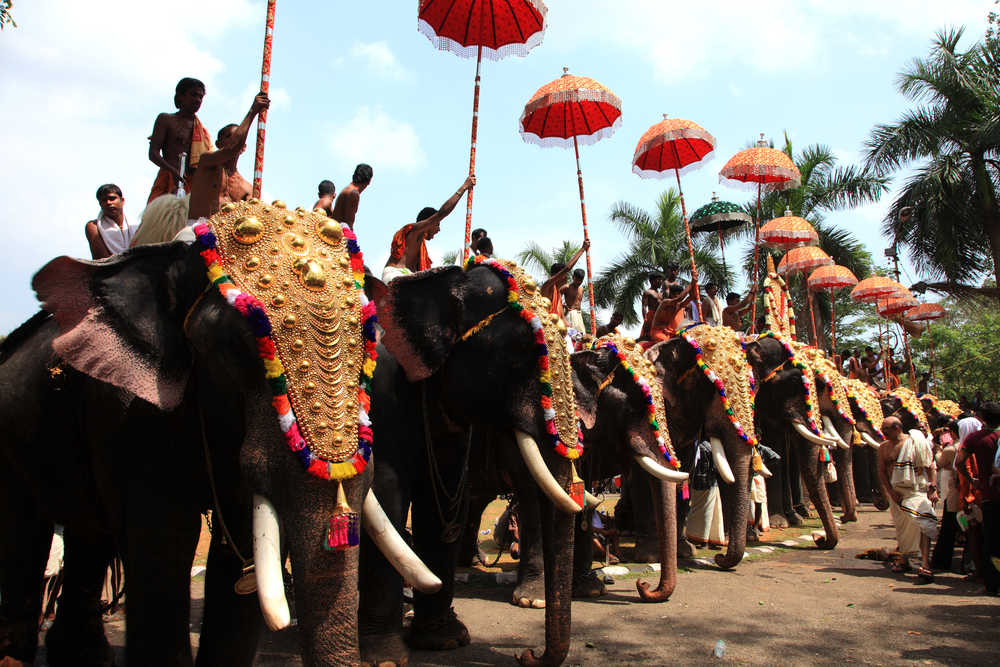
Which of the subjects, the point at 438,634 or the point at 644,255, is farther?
the point at 644,255

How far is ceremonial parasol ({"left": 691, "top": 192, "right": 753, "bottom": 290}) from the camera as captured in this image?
1605cm

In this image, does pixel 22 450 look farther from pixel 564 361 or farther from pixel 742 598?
pixel 742 598

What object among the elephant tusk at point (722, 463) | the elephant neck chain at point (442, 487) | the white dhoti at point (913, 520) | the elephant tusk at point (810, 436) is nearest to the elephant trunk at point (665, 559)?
the elephant tusk at point (722, 463)

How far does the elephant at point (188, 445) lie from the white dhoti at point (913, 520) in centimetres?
847

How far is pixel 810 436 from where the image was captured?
10.6 metres

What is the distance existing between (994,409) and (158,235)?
8.68m

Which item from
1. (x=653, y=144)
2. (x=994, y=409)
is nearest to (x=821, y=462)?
(x=994, y=409)

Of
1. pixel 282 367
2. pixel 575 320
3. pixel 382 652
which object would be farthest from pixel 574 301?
pixel 282 367

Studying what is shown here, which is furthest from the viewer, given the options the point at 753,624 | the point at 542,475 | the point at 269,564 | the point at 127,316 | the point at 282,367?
the point at 753,624

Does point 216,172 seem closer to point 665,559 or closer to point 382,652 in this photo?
point 382,652

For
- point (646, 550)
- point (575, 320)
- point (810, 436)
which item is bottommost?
point (646, 550)

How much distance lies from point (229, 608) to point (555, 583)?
2.00 metres

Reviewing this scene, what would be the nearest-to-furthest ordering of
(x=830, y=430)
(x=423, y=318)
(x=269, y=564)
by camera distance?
(x=269, y=564) < (x=423, y=318) < (x=830, y=430)

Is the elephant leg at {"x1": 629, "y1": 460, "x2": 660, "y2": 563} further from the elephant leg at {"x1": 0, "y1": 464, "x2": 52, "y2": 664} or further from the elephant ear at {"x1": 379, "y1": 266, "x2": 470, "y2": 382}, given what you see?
the elephant leg at {"x1": 0, "y1": 464, "x2": 52, "y2": 664}
